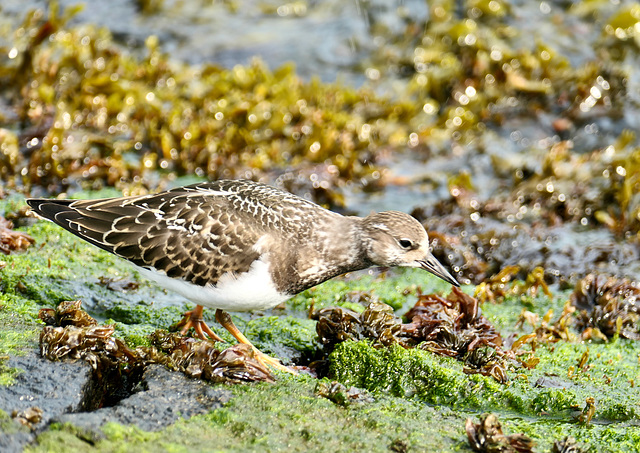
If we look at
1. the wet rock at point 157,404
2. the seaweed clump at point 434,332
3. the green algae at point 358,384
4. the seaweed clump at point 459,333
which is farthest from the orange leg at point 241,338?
the seaweed clump at point 459,333

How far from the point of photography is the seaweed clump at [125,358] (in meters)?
2.94

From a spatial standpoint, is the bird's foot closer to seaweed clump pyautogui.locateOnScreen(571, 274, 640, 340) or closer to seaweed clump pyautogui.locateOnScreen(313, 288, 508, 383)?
seaweed clump pyautogui.locateOnScreen(313, 288, 508, 383)

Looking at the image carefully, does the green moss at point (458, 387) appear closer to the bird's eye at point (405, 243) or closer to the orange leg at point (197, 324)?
the bird's eye at point (405, 243)

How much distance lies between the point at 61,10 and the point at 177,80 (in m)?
2.34

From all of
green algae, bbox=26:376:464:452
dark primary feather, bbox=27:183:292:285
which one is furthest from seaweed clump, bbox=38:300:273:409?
dark primary feather, bbox=27:183:292:285

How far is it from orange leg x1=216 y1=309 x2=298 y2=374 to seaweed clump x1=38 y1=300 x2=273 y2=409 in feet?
0.75

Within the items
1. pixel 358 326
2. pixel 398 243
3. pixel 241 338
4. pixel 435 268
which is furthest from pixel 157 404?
pixel 435 268

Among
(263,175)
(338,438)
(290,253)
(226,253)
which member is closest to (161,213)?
(226,253)

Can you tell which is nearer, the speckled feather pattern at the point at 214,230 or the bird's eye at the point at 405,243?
the speckled feather pattern at the point at 214,230

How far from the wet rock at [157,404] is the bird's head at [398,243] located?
46.0 inches

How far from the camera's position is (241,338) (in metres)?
3.67

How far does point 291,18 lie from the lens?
8.88 m

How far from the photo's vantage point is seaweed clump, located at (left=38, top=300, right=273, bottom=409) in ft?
9.66

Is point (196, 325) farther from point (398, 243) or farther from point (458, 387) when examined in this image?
point (458, 387)
